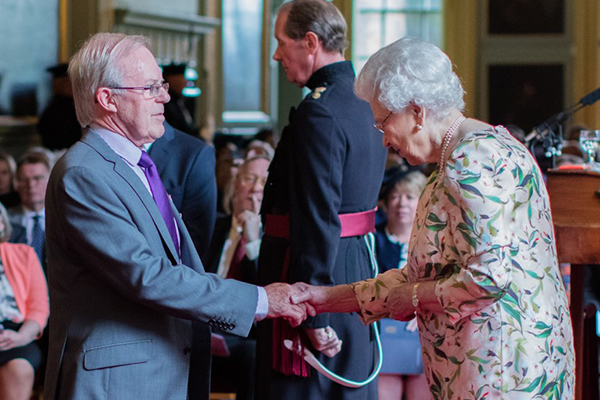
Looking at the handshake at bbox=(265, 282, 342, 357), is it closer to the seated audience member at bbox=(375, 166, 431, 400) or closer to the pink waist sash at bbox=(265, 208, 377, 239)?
the pink waist sash at bbox=(265, 208, 377, 239)

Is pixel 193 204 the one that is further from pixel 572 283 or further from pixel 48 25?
pixel 48 25

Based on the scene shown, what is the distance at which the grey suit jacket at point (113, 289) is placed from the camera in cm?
210

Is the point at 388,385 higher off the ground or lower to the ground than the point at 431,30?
lower

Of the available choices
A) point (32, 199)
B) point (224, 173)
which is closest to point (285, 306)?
point (32, 199)

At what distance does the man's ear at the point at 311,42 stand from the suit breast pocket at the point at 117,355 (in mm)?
1243

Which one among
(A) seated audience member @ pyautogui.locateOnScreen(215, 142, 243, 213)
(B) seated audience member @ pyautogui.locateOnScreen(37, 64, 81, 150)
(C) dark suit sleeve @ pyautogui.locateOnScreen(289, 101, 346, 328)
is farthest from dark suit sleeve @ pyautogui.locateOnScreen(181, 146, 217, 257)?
(B) seated audience member @ pyautogui.locateOnScreen(37, 64, 81, 150)

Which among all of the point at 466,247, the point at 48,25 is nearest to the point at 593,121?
the point at 48,25

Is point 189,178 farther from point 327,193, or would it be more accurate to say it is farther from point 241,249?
point 241,249

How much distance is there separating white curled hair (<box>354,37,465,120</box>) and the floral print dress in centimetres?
14

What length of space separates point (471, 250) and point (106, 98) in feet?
3.22

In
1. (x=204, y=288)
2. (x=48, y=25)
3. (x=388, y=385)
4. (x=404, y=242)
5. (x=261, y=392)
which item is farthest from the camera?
(x=48, y=25)

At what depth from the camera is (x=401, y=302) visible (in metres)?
2.17

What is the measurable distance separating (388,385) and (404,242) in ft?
2.56

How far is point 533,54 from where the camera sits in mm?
13523
